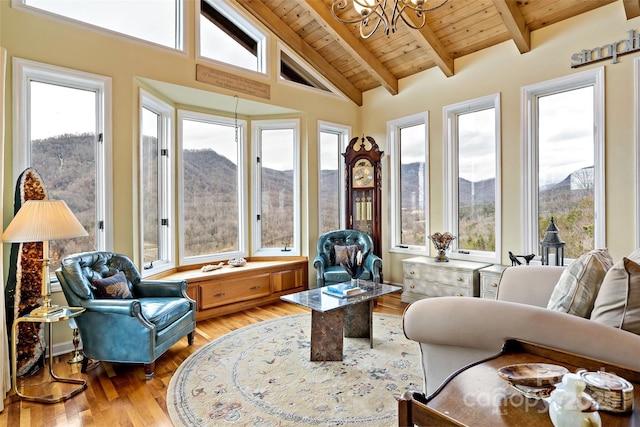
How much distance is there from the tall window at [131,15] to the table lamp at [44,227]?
1.87m

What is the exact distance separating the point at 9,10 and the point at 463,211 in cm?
502

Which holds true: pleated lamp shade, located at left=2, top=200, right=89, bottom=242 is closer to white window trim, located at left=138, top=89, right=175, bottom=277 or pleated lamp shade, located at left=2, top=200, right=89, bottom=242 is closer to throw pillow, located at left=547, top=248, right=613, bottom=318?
white window trim, located at left=138, top=89, right=175, bottom=277

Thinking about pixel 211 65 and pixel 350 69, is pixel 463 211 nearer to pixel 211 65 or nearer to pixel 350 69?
pixel 350 69

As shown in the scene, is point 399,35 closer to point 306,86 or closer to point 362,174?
point 306,86

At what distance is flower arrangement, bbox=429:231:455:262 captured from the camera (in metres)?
4.36

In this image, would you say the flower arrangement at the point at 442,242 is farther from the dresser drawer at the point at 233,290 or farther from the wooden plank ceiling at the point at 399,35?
the dresser drawer at the point at 233,290

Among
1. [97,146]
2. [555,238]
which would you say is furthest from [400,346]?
[97,146]

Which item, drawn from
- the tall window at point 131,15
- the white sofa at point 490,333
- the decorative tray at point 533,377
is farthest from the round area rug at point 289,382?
the tall window at point 131,15

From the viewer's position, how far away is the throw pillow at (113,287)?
2.83m

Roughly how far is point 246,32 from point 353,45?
1.42 metres

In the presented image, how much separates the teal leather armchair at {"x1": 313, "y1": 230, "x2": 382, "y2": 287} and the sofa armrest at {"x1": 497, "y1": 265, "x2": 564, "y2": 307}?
1860 mm

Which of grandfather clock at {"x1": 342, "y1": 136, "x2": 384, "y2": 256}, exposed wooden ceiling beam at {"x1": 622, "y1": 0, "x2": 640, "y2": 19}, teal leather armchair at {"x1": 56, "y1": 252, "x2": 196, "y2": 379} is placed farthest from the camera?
grandfather clock at {"x1": 342, "y1": 136, "x2": 384, "y2": 256}

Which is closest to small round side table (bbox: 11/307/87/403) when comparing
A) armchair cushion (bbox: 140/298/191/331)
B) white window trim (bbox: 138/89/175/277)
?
armchair cushion (bbox: 140/298/191/331)

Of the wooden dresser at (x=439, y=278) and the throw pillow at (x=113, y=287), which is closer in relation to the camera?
the throw pillow at (x=113, y=287)
